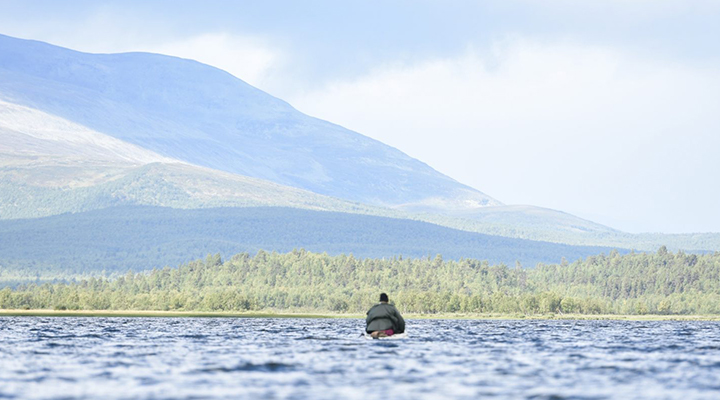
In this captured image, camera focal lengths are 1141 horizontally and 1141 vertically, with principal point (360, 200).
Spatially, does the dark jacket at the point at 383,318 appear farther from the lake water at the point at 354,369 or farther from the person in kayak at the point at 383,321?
the lake water at the point at 354,369

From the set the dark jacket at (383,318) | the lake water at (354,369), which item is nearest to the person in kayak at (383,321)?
the dark jacket at (383,318)

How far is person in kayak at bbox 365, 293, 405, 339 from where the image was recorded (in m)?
95.3

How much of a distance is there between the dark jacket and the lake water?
149 centimetres

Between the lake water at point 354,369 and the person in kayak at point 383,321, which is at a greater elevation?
the person in kayak at point 383,321

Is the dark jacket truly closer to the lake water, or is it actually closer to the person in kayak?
the person in kayak

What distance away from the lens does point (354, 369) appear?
228 ft

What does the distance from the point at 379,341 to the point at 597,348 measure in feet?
60.7

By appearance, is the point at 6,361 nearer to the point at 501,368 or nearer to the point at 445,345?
the point at 501,368

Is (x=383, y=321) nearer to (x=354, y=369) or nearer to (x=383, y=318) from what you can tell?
(x=383, y=318)

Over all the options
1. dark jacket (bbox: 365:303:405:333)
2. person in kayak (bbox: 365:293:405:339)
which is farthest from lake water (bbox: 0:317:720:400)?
dark jacket (bbox: 365:303:405:333)

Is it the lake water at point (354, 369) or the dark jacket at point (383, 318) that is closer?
the lake water at point (354, 369)

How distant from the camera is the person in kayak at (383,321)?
313ft

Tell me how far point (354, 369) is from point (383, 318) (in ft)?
87.5

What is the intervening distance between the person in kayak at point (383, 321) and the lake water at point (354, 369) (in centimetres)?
121
